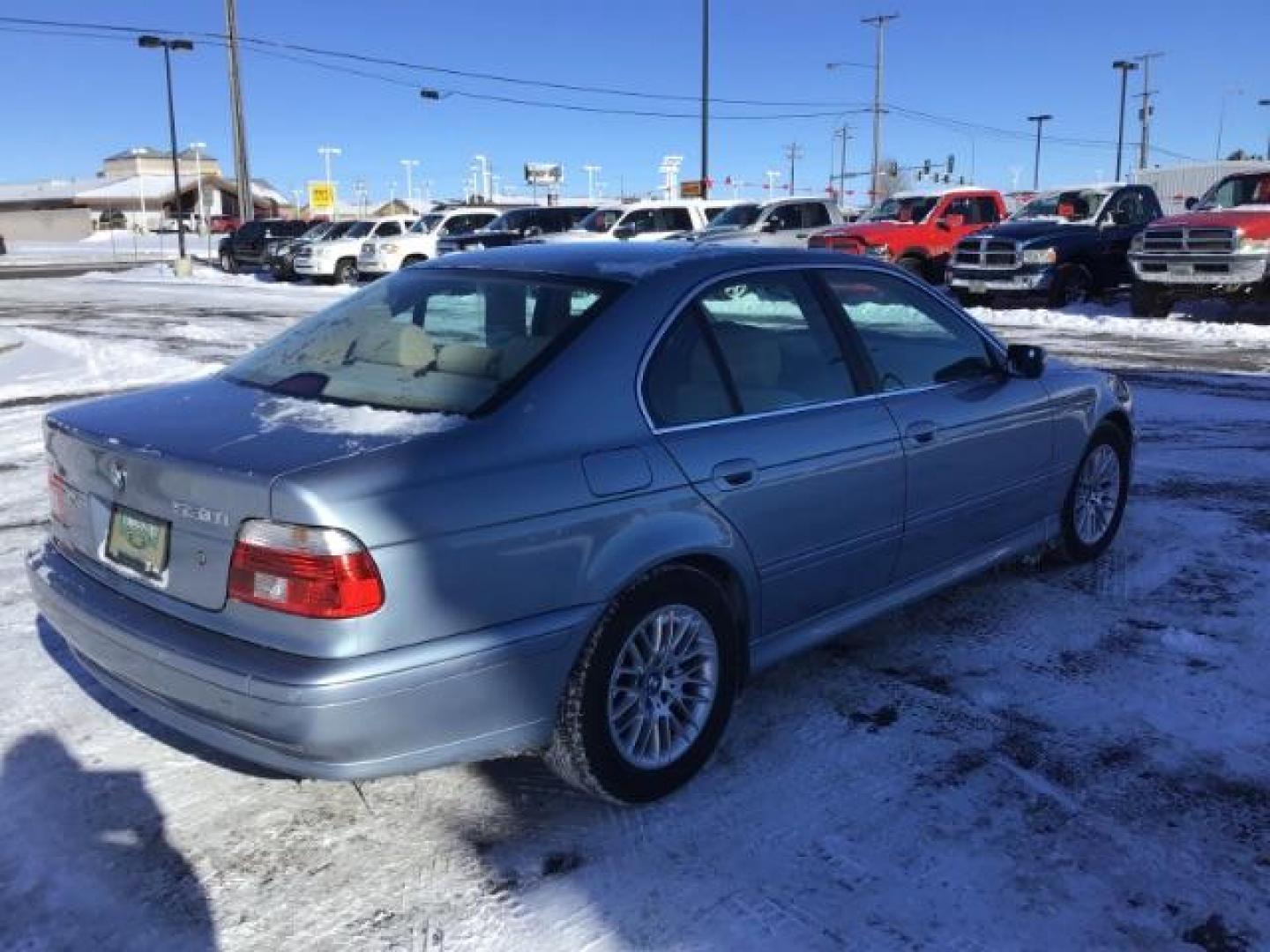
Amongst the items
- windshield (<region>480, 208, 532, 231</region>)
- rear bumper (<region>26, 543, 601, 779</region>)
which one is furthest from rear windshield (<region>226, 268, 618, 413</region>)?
windshield (<region>480, 208, 532, 231</region>)

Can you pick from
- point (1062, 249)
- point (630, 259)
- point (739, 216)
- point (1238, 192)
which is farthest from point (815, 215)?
point (630, 259)

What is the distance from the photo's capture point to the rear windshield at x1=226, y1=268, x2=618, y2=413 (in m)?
3.25

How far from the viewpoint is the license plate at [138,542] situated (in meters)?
2.95

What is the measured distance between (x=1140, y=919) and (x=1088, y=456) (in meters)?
2.94

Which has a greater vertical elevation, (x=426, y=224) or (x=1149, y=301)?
(x=426, y=224)

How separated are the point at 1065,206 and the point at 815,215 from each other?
185 inches

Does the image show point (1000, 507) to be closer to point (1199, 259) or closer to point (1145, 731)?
point (1145, 731)

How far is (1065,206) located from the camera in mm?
19438

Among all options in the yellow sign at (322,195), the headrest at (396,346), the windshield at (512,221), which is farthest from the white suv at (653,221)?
the yellow sign at (322,195)

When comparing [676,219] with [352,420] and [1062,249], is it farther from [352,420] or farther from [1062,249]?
[352,420]

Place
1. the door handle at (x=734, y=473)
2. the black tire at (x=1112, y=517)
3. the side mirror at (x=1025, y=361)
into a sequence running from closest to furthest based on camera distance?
1. the door handle at (x=734, y=473)
2. the side mirror at (x=1025, y=361)
3. the black tire at (x=1112, y=517)

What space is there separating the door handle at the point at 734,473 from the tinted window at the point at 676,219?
20033mm

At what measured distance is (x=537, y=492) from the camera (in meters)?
2.89

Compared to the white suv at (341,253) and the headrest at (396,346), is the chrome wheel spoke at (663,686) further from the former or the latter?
the white suv at (341,253)
